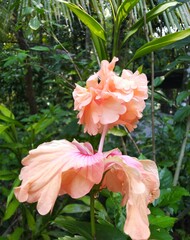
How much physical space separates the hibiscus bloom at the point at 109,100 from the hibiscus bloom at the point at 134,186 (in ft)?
0.21

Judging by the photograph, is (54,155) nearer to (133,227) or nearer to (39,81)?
(133,227)

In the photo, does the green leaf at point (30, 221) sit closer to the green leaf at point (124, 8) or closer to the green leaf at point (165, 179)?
the green leaf at point (165, 179)

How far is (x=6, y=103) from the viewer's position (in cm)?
383

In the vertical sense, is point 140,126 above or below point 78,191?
below

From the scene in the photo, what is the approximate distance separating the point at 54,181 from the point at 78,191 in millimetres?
40

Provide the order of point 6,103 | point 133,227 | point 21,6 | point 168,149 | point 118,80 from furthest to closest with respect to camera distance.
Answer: point 6,103, point 168,149, point 21,6, point 118,80, point 133,227

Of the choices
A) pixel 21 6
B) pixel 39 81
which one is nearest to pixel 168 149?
pixel 21 6

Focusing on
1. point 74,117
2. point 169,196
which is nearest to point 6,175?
point 74,117

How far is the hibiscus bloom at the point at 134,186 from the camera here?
1.58 ft

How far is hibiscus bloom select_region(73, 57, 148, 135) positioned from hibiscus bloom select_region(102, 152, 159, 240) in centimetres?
7

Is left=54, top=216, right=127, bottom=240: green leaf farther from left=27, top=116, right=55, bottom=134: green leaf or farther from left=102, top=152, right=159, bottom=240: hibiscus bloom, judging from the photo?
left=27, top=116, right=55, bottom=134: green leaf

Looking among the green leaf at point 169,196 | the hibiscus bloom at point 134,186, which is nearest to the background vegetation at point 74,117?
the green leaf at point 169,196

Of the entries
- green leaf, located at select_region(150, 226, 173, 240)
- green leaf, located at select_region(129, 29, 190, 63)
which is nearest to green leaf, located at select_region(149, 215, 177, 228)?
green leaf, located at select_region(150, 226, 173, 240)

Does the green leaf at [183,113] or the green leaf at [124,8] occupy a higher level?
the green leaf at [124,8]
